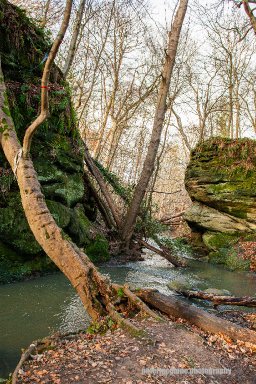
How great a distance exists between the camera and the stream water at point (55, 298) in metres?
4.52

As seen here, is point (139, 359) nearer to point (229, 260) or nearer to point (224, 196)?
point (229, 260)

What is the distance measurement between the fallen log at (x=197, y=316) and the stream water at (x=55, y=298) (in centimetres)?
118

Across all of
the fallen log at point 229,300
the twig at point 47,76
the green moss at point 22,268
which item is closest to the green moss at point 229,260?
the fallen log at point 229,300

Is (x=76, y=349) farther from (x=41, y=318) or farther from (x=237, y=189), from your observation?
(x=237, y=189)

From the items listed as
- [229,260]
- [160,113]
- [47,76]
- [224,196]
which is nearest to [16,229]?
[47,76]

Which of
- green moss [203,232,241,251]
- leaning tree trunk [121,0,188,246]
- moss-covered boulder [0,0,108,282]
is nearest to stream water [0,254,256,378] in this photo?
moss-covered boulder [0,0,108,282]

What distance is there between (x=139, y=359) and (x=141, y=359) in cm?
2

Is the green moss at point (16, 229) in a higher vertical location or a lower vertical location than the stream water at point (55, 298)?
higher

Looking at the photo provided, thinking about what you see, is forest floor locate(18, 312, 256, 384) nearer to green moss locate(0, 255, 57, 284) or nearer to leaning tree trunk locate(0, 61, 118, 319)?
leaning tree trunk locate(0, 61, 118, 319)

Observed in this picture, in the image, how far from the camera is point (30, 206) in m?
4.85

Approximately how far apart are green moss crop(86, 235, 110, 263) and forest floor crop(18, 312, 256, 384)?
599cm

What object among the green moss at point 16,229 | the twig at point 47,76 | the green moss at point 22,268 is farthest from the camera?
the green moss at point 16,229

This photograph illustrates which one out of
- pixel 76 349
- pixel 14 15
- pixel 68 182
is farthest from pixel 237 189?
pixel 76 349

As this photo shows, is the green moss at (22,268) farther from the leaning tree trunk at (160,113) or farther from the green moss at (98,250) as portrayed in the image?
the leaning tree trunk at (160,113)
